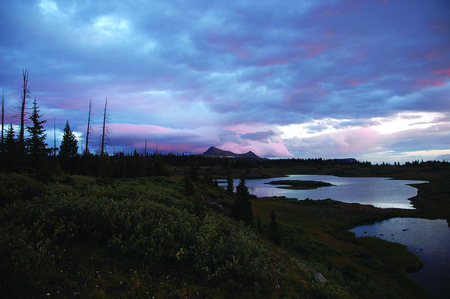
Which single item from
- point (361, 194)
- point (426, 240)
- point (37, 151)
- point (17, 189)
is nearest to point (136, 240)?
point (17, 189)

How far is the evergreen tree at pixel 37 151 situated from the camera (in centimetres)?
1666

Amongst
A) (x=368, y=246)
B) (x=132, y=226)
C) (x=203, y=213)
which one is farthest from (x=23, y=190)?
(x=368, y=246)

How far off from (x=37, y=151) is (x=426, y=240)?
57.9m

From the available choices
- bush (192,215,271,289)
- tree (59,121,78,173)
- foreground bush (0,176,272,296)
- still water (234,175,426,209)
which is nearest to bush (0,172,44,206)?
foreground bush (0,176,272,296)

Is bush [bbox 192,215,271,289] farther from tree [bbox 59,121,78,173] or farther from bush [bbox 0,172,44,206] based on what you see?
tree [bbox 59,121,78,173]

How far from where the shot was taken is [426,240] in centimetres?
3466

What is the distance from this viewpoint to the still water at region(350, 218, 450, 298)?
2273 centimetres

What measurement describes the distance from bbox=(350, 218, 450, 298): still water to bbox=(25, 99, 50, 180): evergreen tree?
3770 centimetres

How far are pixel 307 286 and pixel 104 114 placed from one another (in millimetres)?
42164

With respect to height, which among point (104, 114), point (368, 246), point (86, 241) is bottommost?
point (368, 246)

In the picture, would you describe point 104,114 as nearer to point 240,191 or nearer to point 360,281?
point 240,191

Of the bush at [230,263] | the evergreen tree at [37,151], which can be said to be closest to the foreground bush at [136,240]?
the bush at [230,263]

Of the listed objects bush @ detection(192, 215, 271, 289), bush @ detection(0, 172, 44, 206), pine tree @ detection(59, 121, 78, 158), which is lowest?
bush @ detection(192, 215, 271, 289)

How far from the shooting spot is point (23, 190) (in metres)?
12.4
